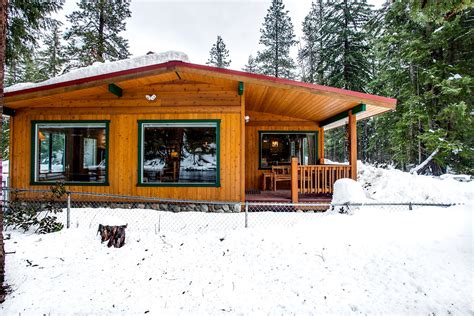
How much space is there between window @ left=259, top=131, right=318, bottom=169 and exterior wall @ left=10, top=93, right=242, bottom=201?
320cm

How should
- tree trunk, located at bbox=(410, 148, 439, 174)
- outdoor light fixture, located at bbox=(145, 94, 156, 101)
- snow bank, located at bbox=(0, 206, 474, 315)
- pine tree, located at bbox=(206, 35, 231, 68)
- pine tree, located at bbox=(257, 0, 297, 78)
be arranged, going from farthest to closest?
pine tree, located at bbox=(206, 35, 231, 68) < pine tree, located at bbox=(257, 0, 297, 78) < tree trunk, located at bbox=(410, 148, 439, 174) < outdoor light fixture, located at bbox=(145, 94, 156, 101) < snow bank, located at bbox=(0, 206, 474, 315)

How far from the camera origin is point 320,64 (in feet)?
46.2

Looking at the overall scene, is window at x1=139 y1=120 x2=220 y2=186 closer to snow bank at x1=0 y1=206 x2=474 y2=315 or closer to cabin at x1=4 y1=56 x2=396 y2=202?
cabin at x1=4 y1=56 x2=396 y2=202

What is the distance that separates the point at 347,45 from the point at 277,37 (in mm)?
7996

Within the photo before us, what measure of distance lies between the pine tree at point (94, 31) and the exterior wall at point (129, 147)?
323 inches

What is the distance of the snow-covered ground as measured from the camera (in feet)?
8.71

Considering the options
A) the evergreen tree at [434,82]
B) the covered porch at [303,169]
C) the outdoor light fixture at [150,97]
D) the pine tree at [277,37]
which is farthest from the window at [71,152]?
the pine tree at [277,37]

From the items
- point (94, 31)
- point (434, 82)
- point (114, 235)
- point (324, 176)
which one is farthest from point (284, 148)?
point (94, 31)

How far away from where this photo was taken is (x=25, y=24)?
698 cm

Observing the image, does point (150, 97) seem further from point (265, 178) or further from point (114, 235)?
point (265, 178)

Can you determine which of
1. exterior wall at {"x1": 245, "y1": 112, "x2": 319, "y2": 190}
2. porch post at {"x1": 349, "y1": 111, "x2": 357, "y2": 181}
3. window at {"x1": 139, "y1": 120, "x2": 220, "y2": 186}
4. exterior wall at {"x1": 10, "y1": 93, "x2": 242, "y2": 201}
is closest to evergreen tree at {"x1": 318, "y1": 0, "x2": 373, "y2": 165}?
exterior wall at {"x1": 245, "y1": 112, "x2": 319, "y2": 190}

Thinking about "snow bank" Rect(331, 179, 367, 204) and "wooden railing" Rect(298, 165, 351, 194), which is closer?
"snow bank" Rect(331, 179, 367, 204)

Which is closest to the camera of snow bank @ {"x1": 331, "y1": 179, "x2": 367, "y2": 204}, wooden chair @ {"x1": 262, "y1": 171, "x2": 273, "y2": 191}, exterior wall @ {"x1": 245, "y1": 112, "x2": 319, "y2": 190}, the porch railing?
snow bank @ {"x1": 331, "y1": 179, "x2": 367, "y2": 204}

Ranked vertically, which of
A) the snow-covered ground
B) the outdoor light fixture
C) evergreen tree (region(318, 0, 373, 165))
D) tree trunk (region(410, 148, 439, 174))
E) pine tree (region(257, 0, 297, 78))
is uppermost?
pine tree (region(257, 0, 297, 78))
